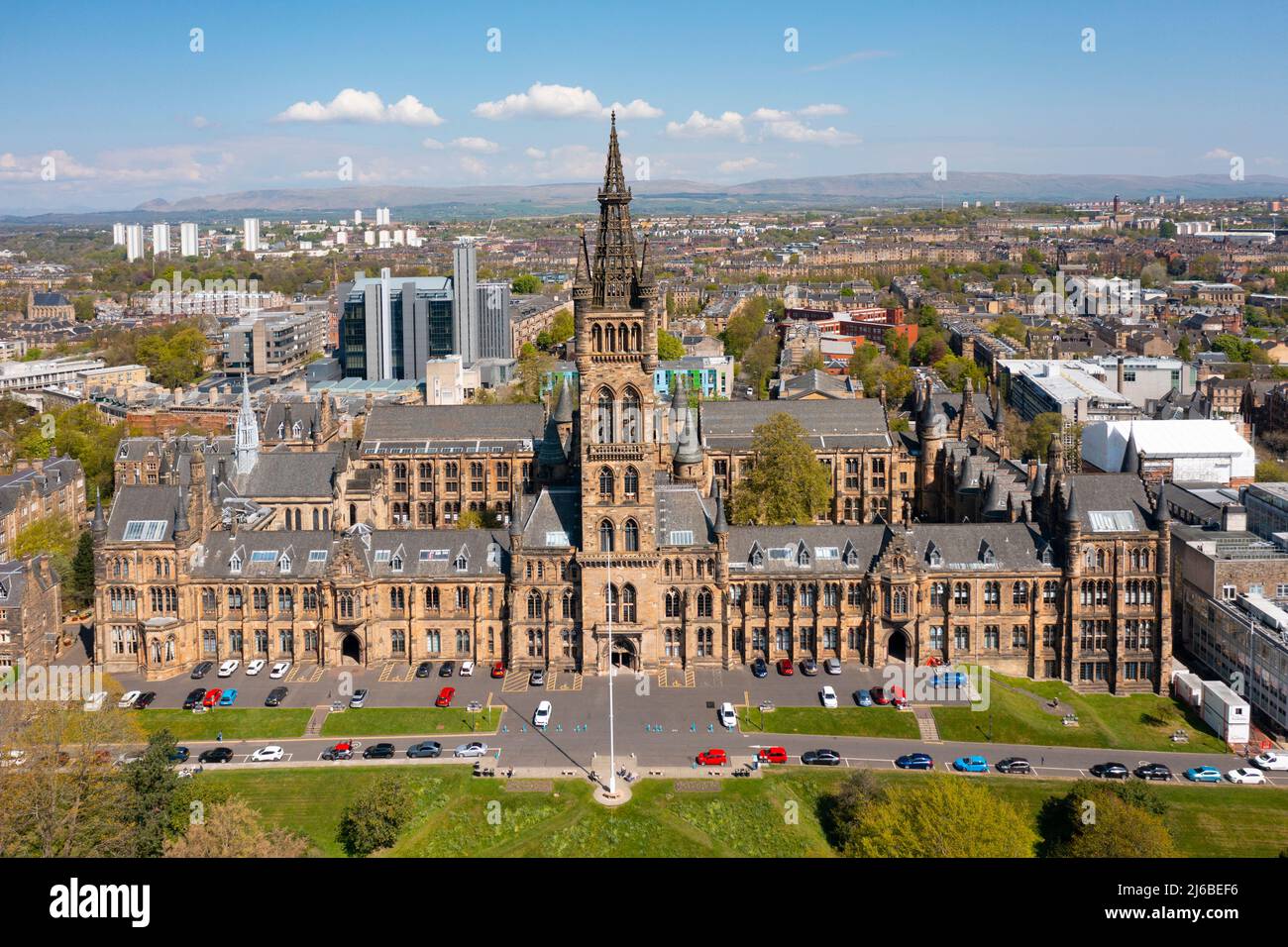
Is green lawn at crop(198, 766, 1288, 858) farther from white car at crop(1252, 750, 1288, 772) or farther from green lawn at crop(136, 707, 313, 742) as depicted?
green lawn at crop(136, 707, 313, 742)

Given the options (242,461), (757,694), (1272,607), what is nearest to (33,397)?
(242,461)

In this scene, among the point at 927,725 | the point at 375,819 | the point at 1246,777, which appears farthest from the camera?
the point at 927,725

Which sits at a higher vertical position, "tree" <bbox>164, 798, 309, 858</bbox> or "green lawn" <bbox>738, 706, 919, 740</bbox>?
"tree" <bbox>164, 798, 309, 858</bbox>

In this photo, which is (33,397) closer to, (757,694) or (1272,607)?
(757,694)

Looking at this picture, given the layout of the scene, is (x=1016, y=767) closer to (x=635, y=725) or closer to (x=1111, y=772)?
(x=1111, y=772)

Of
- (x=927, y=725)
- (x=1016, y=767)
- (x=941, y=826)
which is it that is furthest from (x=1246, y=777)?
(x=941, y=826)

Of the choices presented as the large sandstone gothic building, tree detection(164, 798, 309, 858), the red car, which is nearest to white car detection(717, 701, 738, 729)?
the red car
